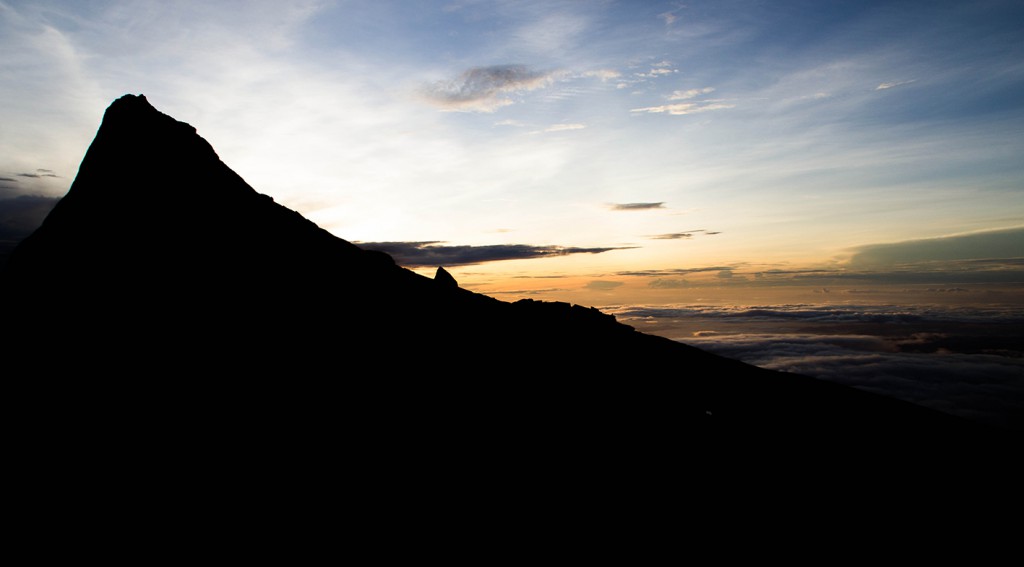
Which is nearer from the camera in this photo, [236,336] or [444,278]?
[236,336]

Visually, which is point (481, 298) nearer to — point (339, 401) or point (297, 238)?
point (297, 238)

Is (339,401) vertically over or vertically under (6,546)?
over

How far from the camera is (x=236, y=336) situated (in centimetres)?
5869

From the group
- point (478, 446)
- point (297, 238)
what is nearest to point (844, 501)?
point (478, 446)

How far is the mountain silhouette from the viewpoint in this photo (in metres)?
49.8

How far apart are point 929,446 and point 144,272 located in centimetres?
22145

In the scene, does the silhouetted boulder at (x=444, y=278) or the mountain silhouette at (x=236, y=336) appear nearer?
the mountain silhouette at (x=236, y=336)

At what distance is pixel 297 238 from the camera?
7894 centimetres

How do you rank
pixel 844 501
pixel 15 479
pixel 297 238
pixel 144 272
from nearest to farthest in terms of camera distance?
pixel 15 479
pixel 144 272
pixel 297 238
pixel 844 501

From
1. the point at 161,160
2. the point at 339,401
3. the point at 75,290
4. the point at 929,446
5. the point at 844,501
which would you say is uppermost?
the point at 161,160

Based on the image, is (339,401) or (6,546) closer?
(6,546)

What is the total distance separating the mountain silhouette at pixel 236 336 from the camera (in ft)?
164

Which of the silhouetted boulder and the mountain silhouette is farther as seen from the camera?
the silhouetted boulder

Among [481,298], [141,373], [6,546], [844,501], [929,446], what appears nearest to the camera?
[6,546]
